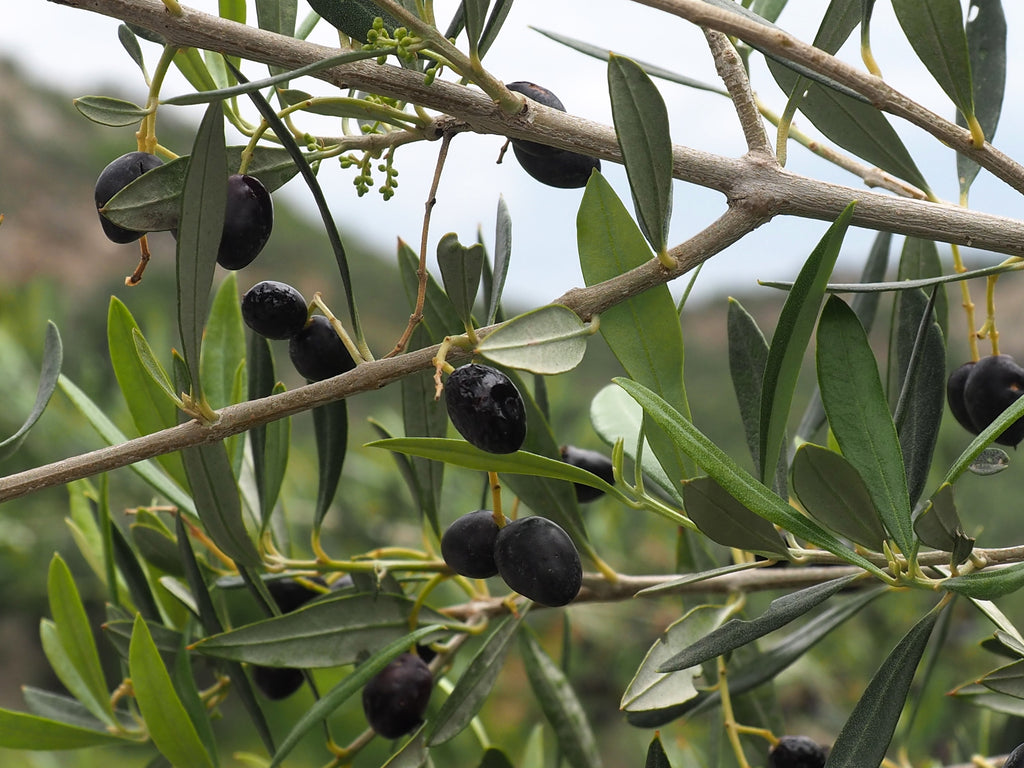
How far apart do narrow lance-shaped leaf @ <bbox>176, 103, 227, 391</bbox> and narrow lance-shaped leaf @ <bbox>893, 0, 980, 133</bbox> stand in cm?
36

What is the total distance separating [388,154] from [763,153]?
0.72 ft

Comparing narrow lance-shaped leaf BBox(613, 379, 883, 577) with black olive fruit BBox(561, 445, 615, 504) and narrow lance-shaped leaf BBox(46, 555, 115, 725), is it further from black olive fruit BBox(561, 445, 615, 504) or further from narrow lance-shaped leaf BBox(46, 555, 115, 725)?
narrow lance-shaped leaf BBox(46, 555, 115, 725)

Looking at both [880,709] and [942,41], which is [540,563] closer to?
[880,709]

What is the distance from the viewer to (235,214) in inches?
18.9

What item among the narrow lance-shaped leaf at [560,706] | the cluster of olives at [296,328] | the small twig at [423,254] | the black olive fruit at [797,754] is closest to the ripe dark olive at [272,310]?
the cluster of olives at [296,328]

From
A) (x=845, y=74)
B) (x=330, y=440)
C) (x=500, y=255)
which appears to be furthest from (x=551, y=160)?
(x=330, y=440)

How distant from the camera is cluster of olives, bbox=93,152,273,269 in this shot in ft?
1.58

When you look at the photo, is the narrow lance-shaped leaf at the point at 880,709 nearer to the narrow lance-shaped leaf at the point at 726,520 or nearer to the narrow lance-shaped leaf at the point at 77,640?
the narrow lance-shaped leaf at the point at 726,520

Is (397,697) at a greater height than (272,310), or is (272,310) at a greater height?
(272,310)

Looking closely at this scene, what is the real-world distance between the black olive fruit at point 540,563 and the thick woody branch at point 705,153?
215mm

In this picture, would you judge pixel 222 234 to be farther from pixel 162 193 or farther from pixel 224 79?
pixel 224 79

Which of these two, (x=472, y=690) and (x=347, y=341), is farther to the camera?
(x=472, y=690)

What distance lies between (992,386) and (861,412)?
0.73ft

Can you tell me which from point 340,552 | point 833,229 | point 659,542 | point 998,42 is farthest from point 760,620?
point 340,552
